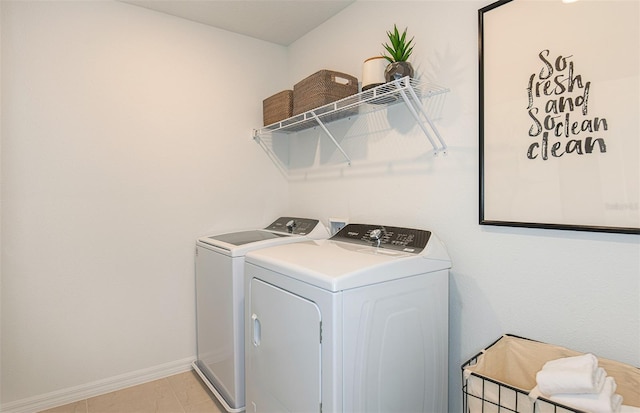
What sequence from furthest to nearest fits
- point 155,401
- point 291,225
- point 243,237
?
point 291,225 < point 243,237 < point 155,401

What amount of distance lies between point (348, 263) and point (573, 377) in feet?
2.51

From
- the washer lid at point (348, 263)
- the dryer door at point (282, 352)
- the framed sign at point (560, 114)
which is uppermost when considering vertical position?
the framed sign at point (560, 114)

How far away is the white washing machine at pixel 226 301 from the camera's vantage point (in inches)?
76.1

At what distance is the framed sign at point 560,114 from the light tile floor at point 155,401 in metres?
1.87

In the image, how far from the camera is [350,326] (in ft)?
4.10

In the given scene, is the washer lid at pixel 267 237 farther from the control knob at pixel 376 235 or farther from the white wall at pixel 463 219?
the control knob at pixel 376 235

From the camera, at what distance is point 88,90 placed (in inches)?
83.8

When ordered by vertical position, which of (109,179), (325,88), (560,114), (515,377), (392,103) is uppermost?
(325,88)

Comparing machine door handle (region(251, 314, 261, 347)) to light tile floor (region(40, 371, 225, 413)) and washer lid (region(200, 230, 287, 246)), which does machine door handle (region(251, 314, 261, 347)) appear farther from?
light tile floor (region(40, 371, 225, 413))

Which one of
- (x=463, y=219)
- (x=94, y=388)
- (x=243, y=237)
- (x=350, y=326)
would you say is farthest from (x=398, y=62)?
(x=94, y=388)

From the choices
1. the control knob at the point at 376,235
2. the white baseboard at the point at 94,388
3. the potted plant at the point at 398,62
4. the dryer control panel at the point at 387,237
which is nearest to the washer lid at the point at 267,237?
the dryer control panel at the point at 387,237

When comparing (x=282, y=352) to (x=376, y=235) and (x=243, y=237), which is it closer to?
(x=376, y=235)

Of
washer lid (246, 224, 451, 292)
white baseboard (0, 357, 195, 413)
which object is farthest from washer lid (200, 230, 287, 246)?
white baseboard (0, 357, 195, 413)

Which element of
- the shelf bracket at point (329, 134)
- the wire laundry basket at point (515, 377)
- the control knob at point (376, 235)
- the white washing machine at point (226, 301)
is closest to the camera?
the wire laundry basket at point (515, 377)
